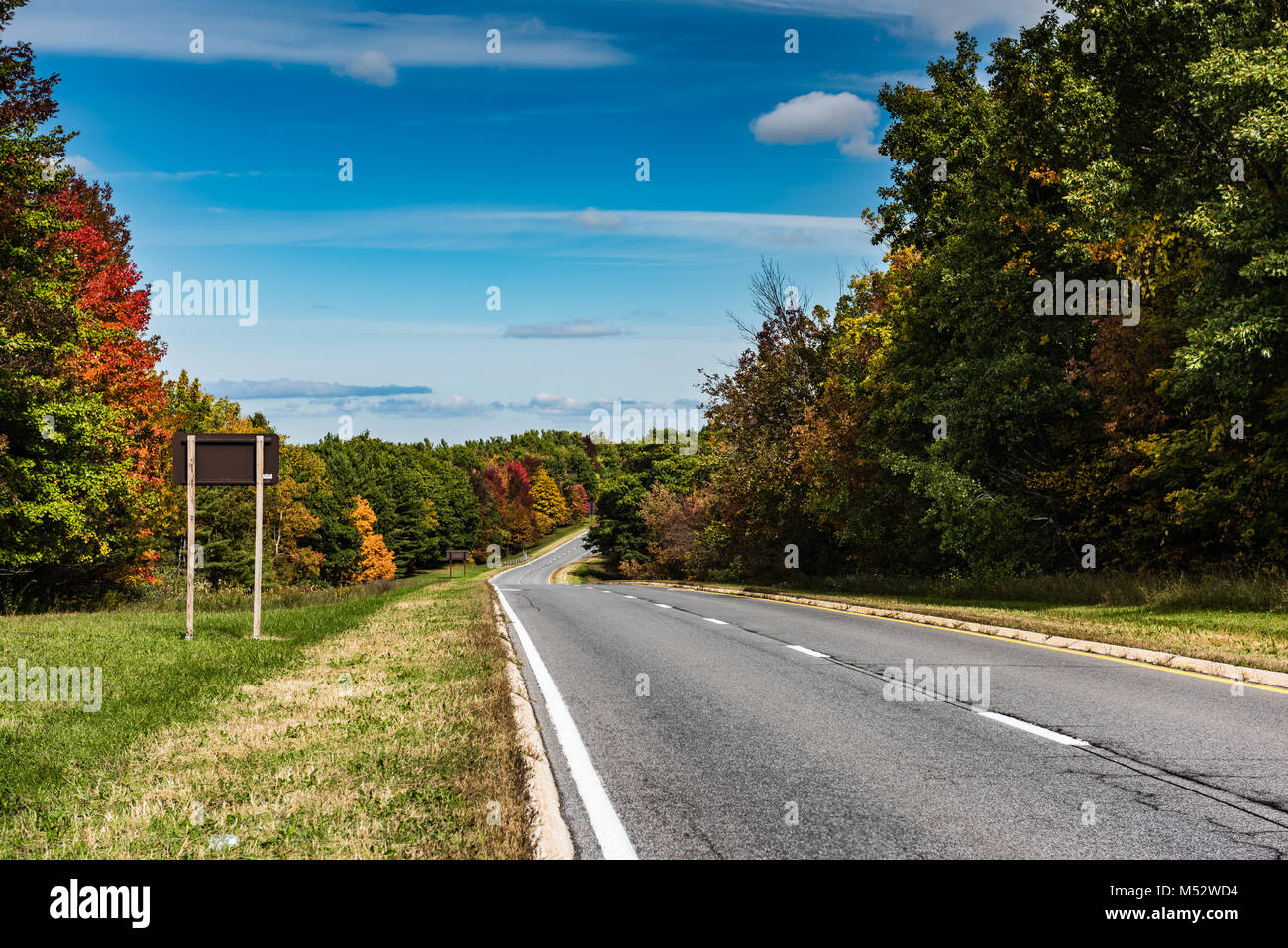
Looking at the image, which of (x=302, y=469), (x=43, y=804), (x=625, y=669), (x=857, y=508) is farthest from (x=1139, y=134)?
(x=302, y=469)

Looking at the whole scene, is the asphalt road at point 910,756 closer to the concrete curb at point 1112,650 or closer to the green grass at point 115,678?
the concrete curb at point 1112,650

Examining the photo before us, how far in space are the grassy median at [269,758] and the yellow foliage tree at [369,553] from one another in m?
90.6

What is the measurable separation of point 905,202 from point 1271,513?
1665 cm

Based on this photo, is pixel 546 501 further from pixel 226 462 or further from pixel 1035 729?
pixel 1035 729

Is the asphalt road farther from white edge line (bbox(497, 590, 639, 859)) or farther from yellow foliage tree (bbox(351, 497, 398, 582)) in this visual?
yellow foliage tree (bbox(351, 497, 398, 582))

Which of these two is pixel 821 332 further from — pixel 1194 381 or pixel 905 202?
pixel 1194 381

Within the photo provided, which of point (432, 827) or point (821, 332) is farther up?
point (821, 332)

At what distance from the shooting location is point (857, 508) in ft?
107

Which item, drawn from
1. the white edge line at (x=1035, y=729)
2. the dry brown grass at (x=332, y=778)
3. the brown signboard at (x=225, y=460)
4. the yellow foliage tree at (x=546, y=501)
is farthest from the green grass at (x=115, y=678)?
the yellow foliage tree at (x=546, y=501)

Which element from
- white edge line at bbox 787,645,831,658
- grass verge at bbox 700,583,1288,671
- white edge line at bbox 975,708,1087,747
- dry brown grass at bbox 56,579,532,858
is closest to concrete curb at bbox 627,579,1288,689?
grass verge at bbox 700,583,1288,671

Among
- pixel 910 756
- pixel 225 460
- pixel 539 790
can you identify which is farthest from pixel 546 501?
pixel 539 790

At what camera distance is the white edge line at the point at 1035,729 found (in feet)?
23.8

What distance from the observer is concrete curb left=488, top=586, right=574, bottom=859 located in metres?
4.70
